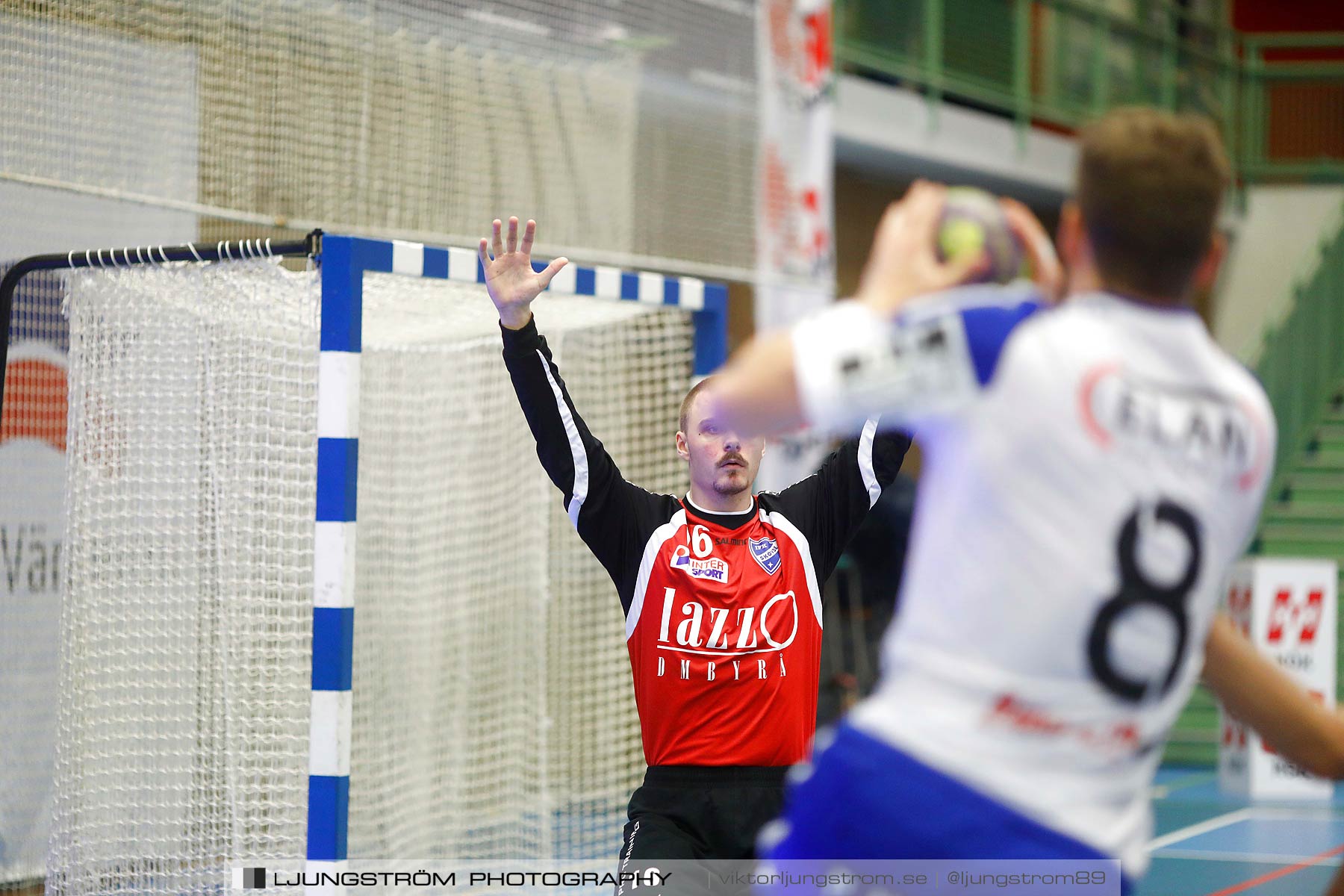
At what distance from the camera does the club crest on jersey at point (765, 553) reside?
4.16 metres

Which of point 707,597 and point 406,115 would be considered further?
point 406,115

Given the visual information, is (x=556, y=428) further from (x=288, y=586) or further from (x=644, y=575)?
(x=288, y=586)

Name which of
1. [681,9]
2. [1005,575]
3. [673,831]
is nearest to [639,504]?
[673,831]

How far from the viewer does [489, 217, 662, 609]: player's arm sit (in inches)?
138

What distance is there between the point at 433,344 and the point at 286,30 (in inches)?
65.5

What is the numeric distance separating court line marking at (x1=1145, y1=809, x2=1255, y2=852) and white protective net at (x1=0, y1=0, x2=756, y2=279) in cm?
403

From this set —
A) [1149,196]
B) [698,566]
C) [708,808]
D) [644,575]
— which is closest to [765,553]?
[698,566]

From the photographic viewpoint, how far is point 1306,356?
1478cm

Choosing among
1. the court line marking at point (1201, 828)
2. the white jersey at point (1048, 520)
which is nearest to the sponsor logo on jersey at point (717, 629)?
the white jersey at point (1048, 520)

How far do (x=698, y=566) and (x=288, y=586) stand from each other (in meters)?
2.03

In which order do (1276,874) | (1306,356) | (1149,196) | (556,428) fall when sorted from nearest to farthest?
(1149,196) < (556,428) < (1276,874) < (1306,356)

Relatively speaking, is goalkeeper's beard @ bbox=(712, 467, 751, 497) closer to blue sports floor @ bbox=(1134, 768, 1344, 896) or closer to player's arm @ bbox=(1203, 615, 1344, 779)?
player's arm @ bbox=(1203, 615, 1344, 779)

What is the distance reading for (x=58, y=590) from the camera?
6.37 meters

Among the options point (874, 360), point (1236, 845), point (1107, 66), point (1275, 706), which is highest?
point (1107, 66)
